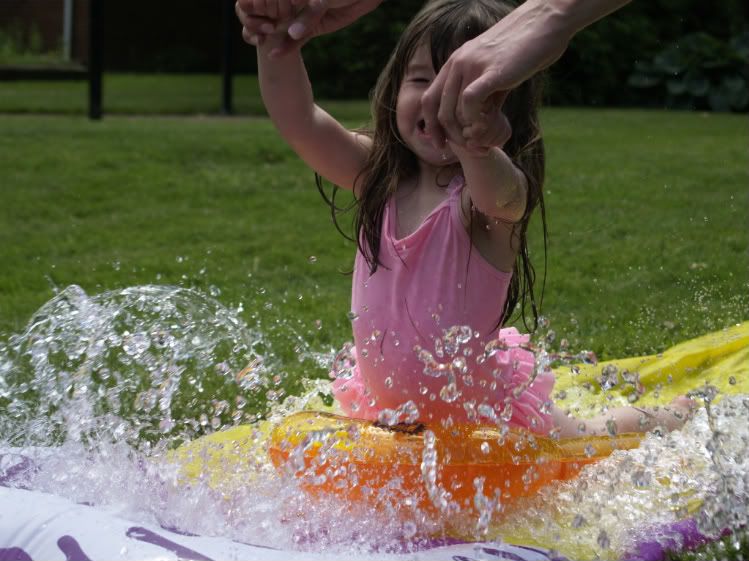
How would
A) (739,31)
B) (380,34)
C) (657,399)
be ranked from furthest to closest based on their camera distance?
1. (380,34)
2. (739,31)
3. (657,399)

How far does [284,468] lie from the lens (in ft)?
8.25

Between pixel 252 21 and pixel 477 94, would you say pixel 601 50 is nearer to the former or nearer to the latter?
pixel 252 21

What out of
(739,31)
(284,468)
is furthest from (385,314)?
(739,31)

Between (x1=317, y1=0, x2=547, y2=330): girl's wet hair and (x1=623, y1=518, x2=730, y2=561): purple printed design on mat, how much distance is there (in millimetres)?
596

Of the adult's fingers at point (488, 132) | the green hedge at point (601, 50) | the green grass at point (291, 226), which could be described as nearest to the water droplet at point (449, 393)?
the adult's fingers at point (488, 132)

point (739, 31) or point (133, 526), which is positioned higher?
point (739, 31)

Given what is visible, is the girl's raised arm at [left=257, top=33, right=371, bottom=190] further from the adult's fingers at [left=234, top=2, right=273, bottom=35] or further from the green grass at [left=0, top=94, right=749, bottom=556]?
the green grass at [left=0, top=94, right=749, bottom=556]

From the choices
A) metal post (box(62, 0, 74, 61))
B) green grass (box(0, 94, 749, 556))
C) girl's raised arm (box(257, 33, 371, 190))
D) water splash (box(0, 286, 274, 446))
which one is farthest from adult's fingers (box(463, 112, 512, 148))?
metal post (box(62, 0, 74, 61))

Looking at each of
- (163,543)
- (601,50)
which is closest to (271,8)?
(163,543)

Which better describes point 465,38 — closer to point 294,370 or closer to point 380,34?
point 294,370

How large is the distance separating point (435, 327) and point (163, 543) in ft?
2.84

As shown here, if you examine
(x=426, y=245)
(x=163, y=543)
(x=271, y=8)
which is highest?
(x=271, y=8)

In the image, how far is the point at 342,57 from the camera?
14.0 m

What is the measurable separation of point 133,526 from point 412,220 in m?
1.03
